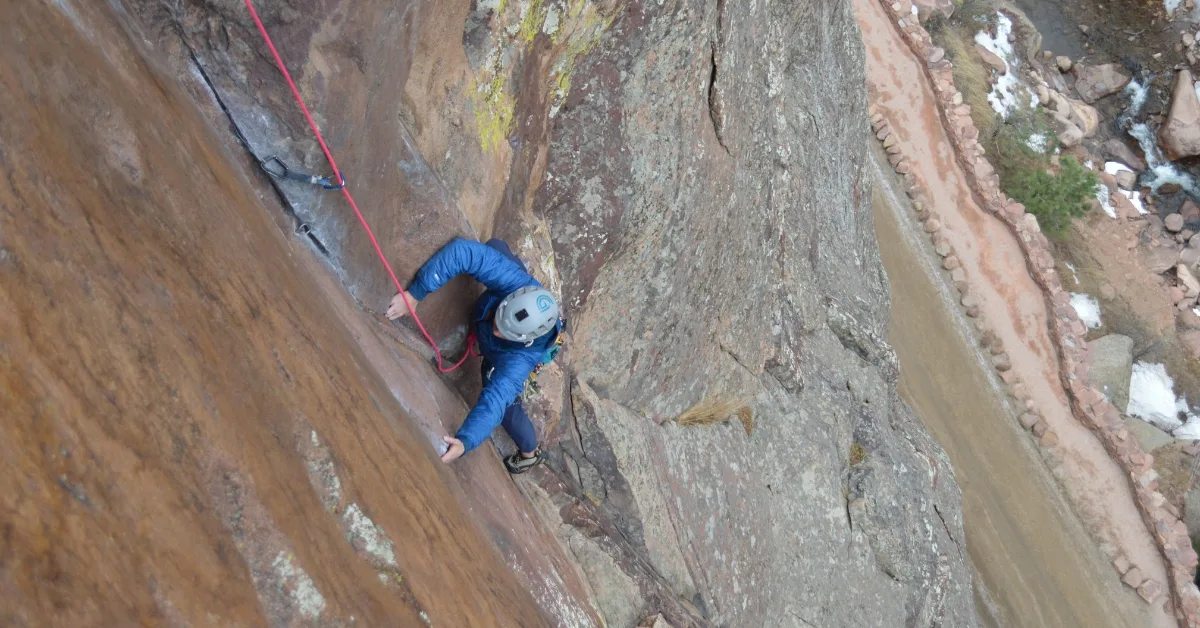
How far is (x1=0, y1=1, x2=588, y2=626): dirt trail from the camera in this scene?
270 centimetres

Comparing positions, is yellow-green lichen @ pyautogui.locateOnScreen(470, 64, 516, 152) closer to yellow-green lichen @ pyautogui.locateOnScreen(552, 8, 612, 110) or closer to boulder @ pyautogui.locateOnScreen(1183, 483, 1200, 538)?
yellow-green lichen @ pyautogui.locateOnScreen(552, 8, 612, 110)

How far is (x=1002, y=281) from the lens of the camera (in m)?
17.1

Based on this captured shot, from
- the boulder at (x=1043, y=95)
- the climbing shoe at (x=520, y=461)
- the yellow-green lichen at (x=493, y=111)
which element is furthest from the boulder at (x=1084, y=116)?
the climbing shoe at (x=520, y=461)

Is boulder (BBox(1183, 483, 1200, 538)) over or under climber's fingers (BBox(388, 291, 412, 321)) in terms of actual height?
under

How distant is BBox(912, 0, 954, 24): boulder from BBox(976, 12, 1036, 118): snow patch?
4.33 ft

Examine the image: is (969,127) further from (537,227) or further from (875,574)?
(537,227)

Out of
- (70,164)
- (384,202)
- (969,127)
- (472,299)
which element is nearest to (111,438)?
(70,164)

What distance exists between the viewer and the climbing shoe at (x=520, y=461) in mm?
6551

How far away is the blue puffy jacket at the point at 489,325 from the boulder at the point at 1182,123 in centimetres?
2307

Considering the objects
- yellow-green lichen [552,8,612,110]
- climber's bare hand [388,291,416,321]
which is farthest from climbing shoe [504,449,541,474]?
yellow-green lichen [552,8,612,110]

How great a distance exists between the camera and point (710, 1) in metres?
7.36

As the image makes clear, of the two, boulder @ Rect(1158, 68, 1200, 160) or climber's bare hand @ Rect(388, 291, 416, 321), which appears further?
boulder @ Rect(1158, 68, 1200, 160)

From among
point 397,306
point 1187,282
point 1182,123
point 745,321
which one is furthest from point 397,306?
point 1182,123

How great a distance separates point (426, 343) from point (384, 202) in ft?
3.88
